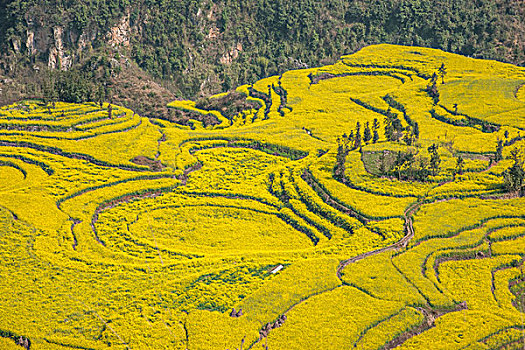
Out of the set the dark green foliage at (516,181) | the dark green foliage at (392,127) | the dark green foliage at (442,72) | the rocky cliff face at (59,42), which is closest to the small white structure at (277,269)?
the dark green foliage at (516,181)

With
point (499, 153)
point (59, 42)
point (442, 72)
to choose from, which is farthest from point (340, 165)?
point (59, 42)

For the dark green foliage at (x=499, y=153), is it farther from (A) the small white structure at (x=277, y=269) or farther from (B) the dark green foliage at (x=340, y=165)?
(A) the small white structure at (x=277, y=269)

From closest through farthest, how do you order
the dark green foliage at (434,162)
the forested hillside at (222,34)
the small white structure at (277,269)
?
1. the small white structure at (277,269)
2. the dark green foliage at (434,162)
3. the forested hillside at (222,34)

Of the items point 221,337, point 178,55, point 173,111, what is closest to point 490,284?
point 221,337

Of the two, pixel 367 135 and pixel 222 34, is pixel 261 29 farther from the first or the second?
pixel 367 135

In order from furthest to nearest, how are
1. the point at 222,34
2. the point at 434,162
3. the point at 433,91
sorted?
the point at 222,34 < the point at 433,91 < the point at 434,162

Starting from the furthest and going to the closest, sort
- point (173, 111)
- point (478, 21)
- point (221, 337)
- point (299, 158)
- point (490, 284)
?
1. point (478, 21)
2. point (173, 111)
3. point (299, 158)
4. point (490, 284)
5. point (221, 337)

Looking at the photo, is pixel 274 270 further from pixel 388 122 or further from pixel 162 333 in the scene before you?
pixel 388 122
